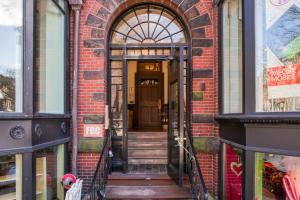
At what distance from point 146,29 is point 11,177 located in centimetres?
384

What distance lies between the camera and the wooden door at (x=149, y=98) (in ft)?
35.9

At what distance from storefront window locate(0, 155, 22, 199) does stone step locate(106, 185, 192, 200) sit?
1.57 metres

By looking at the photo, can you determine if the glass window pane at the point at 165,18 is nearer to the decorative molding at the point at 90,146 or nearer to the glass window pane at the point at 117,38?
the glass window pane at the point at 117,38

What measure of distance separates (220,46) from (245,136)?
2013 mm

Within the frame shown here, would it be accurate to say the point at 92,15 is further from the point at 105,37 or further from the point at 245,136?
the point at 245,136

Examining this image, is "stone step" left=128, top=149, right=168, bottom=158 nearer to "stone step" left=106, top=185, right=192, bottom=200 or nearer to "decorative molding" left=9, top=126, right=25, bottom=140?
"stone step" left=106, top=185, right=192, bottom=200

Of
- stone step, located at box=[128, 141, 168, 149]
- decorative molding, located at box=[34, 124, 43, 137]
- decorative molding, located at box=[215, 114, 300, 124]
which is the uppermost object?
decorative molding, located at box=[215, 114, 300, 124]

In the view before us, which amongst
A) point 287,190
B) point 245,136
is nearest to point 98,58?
point 245,136

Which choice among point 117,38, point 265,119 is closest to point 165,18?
point 117,38

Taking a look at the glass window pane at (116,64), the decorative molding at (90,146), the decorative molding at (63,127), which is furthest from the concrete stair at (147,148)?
the glass window pane at (116,64)

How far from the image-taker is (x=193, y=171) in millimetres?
4840

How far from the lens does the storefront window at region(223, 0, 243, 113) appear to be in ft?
14.0

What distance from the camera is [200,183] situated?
13.9ft

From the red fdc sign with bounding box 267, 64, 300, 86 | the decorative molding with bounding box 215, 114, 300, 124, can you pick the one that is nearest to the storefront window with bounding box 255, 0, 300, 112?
the red fdc sign with bounding box 267, 64, 300, 86
